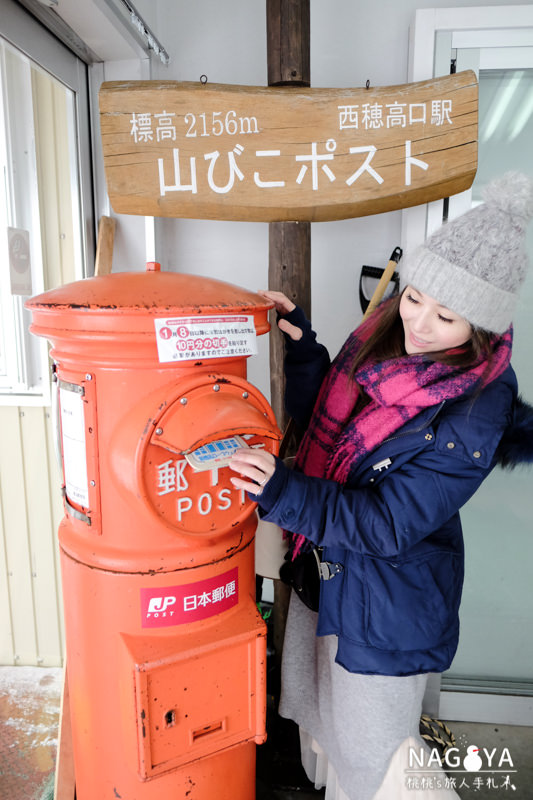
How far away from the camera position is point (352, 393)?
1551mm

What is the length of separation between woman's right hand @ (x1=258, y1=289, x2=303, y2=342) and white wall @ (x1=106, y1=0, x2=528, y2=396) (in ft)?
2.21

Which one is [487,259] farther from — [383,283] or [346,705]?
[346,705]

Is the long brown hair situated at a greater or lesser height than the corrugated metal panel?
greater

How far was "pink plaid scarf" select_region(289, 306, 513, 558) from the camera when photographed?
1319mm

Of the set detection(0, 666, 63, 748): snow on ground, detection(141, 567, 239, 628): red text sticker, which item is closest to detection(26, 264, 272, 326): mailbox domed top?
detection(141, 567, 239, 628): red text sticker

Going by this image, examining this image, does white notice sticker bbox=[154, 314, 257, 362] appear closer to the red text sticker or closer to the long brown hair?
the long brown hair

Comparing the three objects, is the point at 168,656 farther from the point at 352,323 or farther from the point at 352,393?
the point at 352,323

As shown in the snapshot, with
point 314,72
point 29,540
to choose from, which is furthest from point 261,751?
point 314,72

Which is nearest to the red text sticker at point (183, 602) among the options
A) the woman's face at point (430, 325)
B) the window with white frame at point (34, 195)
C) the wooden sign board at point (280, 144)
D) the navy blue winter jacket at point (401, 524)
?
the navy blue winter jacket at point (401, 524)

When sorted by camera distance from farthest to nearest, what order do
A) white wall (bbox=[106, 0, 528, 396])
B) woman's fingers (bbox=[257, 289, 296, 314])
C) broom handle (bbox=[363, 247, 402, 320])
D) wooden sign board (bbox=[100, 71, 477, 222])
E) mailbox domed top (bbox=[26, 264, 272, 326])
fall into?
white wall (bbox=[106, 0, 528, 396]), broom handle (bbox=[363, 247, 402, 320]), wooden sign board (bbox=[100, 71, 477, 222]), woman's fingers (bbox=[257, 289, 296, 314]), mailbox domed top (bbox=[26, 264, 272, 326])

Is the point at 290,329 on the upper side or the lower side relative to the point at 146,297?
lower

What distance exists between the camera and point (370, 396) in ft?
4.93

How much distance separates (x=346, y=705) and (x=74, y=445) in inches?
40.5

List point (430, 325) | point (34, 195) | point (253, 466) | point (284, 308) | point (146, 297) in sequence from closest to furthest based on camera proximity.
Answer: point (146, 297) → point (253, 466) → point (430, 325) → point (284, 308) → point (34, 195)
